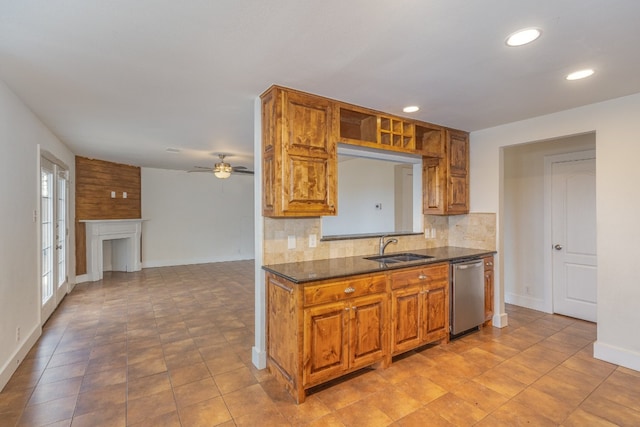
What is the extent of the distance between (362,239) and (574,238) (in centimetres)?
282

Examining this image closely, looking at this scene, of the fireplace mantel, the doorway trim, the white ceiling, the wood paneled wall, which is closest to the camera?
the white ceiling

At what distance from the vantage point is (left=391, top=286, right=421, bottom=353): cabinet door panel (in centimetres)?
277

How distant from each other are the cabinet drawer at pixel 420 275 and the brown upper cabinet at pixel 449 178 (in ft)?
3.03

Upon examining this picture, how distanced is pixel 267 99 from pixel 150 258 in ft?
20.9

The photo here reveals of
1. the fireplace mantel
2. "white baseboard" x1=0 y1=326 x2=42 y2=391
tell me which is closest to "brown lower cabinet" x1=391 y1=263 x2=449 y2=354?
"white baseboard" x1=0 y1=326 x2=42 y2=391

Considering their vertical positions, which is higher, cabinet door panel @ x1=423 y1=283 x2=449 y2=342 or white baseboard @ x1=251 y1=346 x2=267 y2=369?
cabinet door panel @ x1=423 y1=283 x2=449 y2=342

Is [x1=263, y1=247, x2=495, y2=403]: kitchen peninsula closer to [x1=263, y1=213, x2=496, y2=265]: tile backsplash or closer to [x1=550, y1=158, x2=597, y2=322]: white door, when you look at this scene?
[x1=263, y1=213, x2=496, y2=265]: tile backsplash

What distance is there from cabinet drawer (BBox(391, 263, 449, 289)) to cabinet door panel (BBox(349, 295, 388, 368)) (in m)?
0.21

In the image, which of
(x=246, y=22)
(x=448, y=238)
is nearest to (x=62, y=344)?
(x=246, y=22)

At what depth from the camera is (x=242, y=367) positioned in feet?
9.13

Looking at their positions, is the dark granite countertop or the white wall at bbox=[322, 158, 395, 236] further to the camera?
the white wall at bbox=[322, 158, 395, 236]

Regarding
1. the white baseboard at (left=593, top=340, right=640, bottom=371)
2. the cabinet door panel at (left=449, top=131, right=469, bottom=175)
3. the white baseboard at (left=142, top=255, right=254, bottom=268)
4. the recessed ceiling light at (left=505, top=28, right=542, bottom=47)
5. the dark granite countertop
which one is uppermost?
the recessed ceiling light at (left=505, top=28, right=542, bottom=47)

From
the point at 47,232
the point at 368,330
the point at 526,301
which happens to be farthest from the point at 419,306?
the point at 47,232

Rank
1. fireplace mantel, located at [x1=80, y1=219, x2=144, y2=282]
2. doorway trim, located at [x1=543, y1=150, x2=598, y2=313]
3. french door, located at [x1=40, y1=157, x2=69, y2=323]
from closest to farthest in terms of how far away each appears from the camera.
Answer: french door, located at [x1=40, y1=157, x2=69, y2=323] < doorway trim, located at [x1=543, y1=150, x2=598, y2=313] < fireplace mantel, located at [x1=80, y1=219, x2=144, y2=282]
